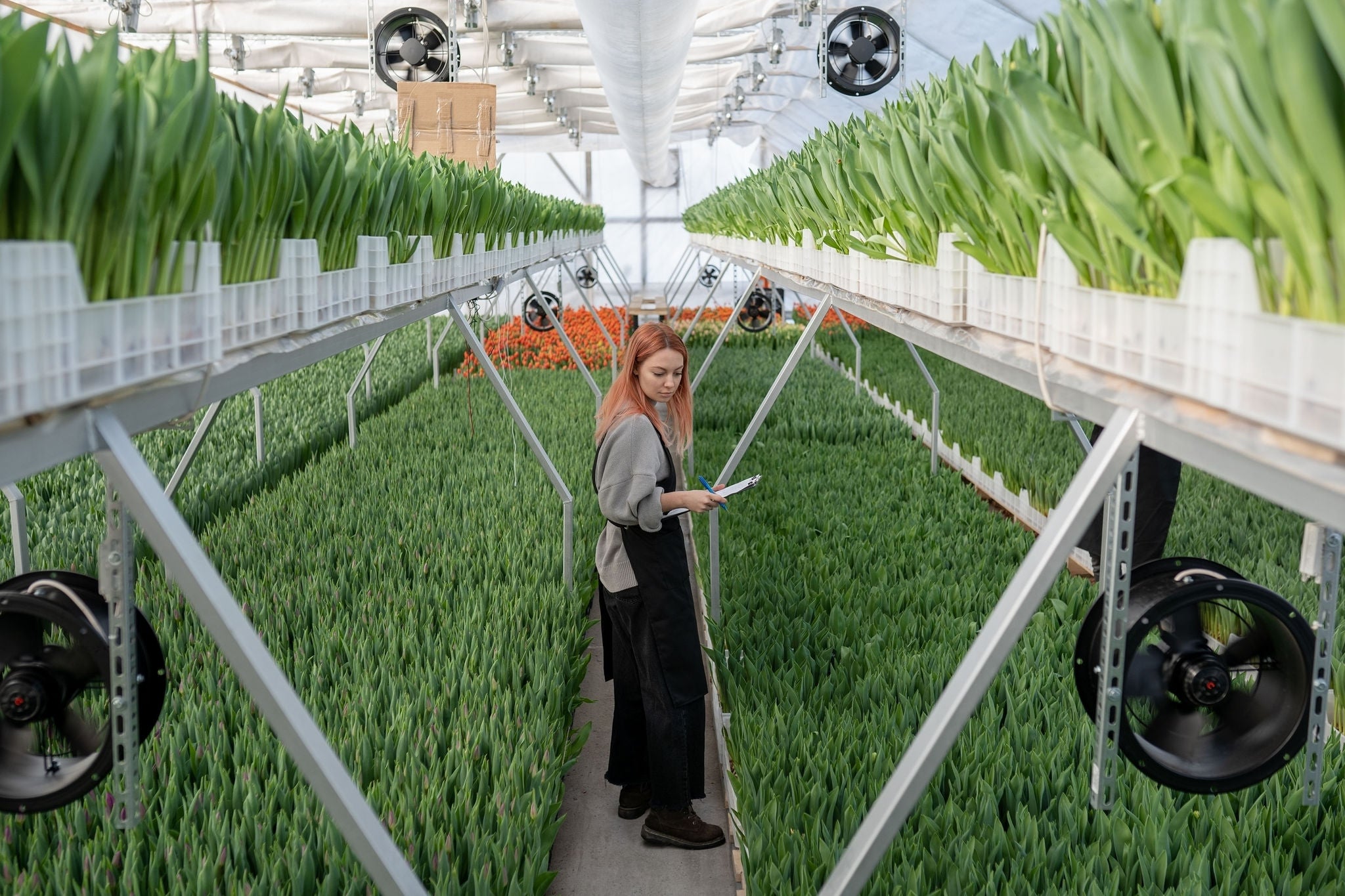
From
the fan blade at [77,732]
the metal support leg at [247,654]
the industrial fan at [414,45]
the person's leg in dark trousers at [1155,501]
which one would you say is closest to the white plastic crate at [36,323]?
the metal support leg at [247,654]

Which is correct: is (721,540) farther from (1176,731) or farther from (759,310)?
(759,310)

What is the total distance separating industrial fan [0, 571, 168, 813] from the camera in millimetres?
1271

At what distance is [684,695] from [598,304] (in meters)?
16.7

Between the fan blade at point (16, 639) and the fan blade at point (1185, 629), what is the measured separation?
1.36 m

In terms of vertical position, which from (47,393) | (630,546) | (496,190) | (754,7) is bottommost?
(630,546)

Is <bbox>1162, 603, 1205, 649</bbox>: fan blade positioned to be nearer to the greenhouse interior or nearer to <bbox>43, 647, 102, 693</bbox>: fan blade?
the greenhouse interior

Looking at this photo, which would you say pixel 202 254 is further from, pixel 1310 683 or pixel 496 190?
pixel 496 190

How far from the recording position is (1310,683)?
127 centimetres

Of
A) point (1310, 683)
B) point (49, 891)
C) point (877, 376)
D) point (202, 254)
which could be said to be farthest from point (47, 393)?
point (877, 376)

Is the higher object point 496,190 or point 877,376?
point 496,190

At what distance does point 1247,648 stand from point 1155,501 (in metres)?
1.75

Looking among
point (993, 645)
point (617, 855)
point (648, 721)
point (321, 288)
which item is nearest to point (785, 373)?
point (648, 721)

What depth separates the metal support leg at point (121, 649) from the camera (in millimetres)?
1182

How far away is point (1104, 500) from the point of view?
1234 millimetres
